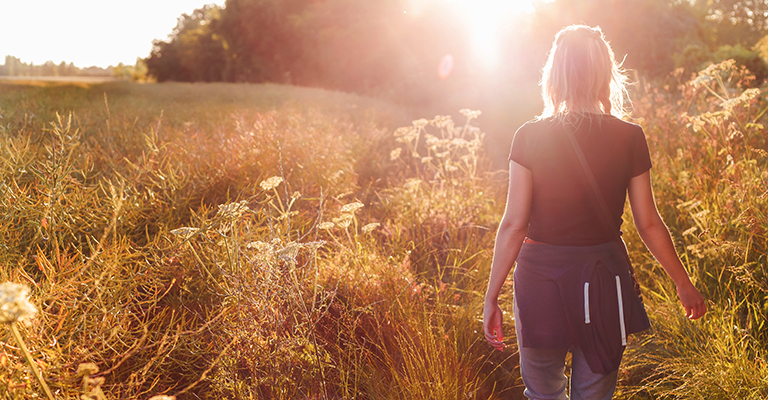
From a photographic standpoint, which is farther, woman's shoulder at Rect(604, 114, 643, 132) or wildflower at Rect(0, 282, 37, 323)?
woman's shoulder at Rect(604, 114, 643, 132)

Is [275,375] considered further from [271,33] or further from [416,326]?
[271,33]

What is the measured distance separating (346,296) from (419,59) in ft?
70.6

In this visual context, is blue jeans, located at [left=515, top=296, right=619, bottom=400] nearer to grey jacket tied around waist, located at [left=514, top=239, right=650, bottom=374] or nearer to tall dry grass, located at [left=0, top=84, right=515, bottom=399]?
grey jacket tied around waist, located at [left=514, top=239, right=650, bottom=374]

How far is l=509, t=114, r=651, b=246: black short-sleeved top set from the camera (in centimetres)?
167

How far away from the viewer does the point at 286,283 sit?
242 cm

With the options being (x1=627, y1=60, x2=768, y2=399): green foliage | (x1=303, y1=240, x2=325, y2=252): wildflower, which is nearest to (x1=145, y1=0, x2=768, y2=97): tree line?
(x1=627, y1=60, x2=768, y2=399): green foliage

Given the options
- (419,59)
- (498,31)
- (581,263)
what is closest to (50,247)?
(581,263)

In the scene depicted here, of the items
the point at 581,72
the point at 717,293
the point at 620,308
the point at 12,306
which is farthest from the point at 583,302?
the point at 717,293

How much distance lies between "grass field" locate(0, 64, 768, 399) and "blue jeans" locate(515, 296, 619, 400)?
0.54m

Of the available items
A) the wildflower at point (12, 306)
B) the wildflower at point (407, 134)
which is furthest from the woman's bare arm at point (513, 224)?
the wildflower at point (407, 134)

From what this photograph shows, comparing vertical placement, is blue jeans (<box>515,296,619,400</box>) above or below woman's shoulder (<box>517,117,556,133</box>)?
below

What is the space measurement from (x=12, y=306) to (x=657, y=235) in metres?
2.10

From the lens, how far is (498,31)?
23.5m

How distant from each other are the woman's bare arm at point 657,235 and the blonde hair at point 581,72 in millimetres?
354
